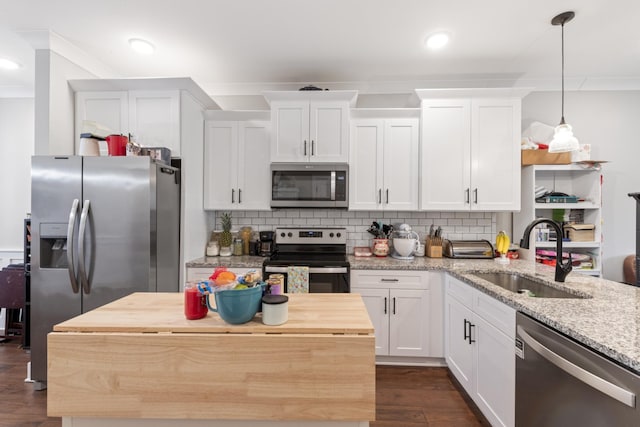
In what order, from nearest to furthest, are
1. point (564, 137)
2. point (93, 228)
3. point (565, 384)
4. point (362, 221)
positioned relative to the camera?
point (565, 384), point (564, 137), point (93, 228), point (362, 221)

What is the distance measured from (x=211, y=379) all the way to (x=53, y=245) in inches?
87.2

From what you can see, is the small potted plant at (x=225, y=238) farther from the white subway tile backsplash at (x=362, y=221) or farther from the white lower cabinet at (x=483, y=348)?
the white lower cabinet at (x=483, y=348)

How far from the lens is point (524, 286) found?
231 cm

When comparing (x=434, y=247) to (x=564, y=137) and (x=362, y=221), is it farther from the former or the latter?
(x=564, y=137)

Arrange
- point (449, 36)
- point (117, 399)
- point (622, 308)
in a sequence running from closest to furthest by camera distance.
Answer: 1. point (117, 399)
2. point (622, 308)
3. point (449, 36)

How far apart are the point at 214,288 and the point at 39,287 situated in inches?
85.6

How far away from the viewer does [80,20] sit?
2.33m

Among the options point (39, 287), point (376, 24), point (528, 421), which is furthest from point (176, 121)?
point (528, 421)

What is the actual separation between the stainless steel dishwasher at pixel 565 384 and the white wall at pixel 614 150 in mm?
2806

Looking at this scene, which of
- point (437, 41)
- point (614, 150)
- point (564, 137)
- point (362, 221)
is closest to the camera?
point (564, 137)

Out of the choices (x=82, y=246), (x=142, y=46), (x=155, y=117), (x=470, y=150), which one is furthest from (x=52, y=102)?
(x=470, y=150)

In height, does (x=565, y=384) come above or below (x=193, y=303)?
below

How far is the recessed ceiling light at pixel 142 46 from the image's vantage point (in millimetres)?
2625

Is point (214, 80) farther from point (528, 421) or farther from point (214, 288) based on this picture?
point (528, 421)
